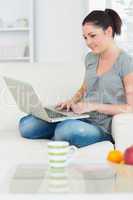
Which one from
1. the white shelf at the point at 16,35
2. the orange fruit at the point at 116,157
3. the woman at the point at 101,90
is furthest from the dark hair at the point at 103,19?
the white shelf at the point at 16,35

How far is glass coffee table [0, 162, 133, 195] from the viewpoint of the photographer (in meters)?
1.25

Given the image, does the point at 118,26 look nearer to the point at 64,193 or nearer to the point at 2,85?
the point at 2,85

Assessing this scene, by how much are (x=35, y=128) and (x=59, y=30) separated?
2096mm

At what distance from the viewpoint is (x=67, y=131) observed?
2.09 meters

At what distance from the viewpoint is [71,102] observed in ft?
7.75

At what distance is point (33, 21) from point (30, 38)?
0.17 meters

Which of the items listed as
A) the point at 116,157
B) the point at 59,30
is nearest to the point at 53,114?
the point at 116,157

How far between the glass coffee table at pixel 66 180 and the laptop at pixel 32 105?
1.81ft

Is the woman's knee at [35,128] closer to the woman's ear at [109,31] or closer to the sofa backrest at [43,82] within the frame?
the sofa backrest at [43,82]

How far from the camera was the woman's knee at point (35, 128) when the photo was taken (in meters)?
2.27

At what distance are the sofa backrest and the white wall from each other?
164 centimetres

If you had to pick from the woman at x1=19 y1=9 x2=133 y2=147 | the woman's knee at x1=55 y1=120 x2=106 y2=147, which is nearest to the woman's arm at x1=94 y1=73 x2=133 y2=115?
the woman at x1=19 y1=9 x2=133 y2=147

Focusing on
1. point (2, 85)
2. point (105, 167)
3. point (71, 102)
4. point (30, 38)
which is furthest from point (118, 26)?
point (30, 38)

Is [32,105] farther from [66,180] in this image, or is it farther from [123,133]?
[66,180]
